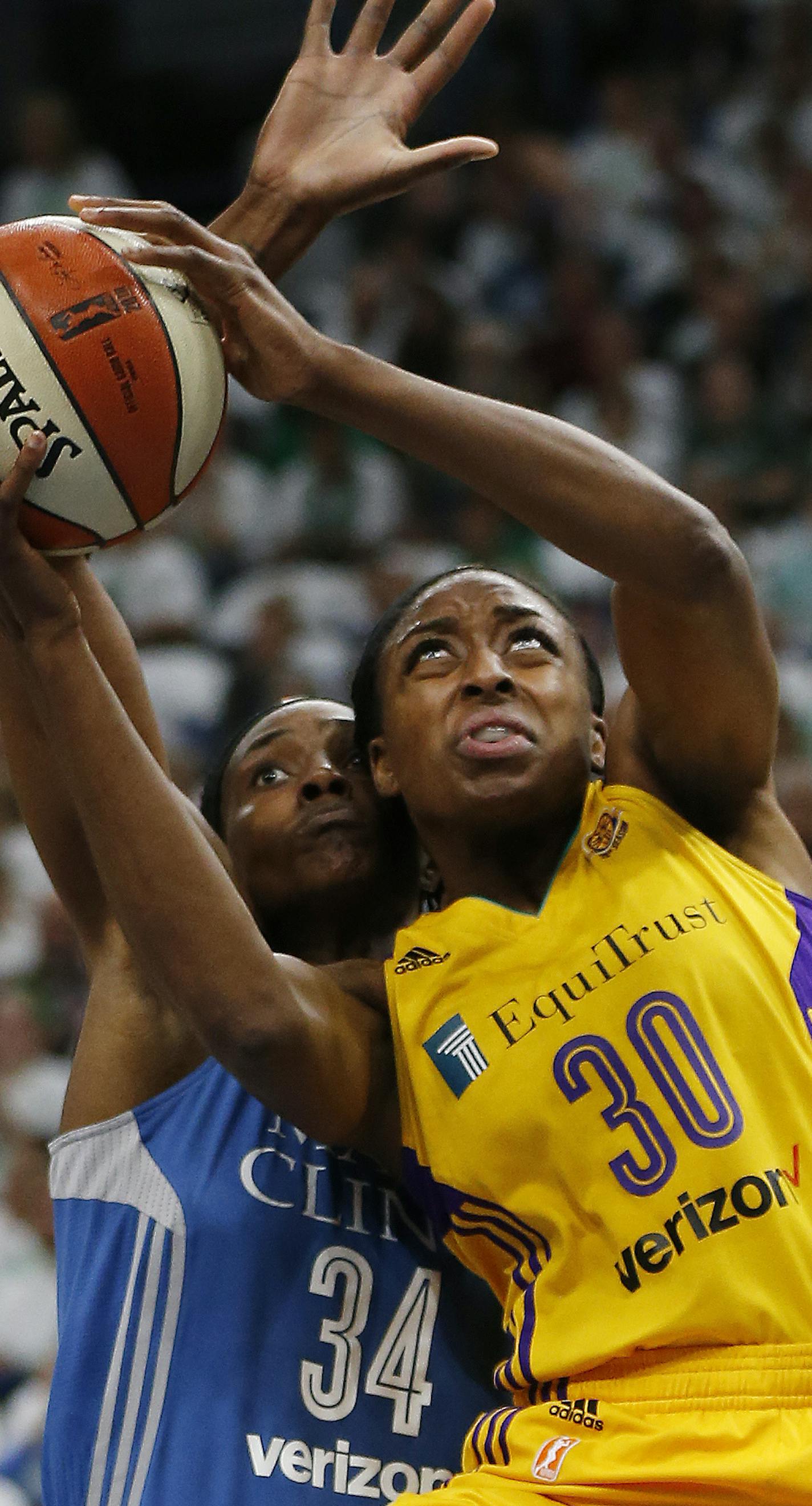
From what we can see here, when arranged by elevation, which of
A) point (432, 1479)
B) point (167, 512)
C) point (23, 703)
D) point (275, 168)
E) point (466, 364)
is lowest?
point (432, 1479)

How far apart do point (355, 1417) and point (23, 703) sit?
130cm

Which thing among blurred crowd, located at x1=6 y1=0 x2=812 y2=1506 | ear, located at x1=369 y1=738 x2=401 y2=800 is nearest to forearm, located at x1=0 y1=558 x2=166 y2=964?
ear, located at x1=369 y1=738 x2=401 y2=800

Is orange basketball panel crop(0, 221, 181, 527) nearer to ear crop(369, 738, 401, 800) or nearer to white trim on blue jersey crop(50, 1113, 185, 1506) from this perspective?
ear crop(369, 738, 401, 800)

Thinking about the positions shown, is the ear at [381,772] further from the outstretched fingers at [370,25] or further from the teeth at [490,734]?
the outstretched fingers at [370,25]

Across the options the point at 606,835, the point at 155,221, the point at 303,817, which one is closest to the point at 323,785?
the point at 303,817

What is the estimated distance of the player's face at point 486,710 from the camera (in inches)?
113

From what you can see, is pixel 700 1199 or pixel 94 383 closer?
pixel 700 1199

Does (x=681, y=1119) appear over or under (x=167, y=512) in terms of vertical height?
under

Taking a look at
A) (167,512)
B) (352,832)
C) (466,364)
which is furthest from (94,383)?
(466,364)

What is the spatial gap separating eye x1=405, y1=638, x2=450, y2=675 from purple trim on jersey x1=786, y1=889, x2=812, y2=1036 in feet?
2.21

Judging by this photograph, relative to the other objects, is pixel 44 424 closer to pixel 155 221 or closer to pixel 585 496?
pixel 155 221

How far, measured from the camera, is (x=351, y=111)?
10.3ft

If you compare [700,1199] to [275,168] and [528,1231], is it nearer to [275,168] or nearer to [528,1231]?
[528,1231]

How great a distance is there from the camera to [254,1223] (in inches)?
→ 120
